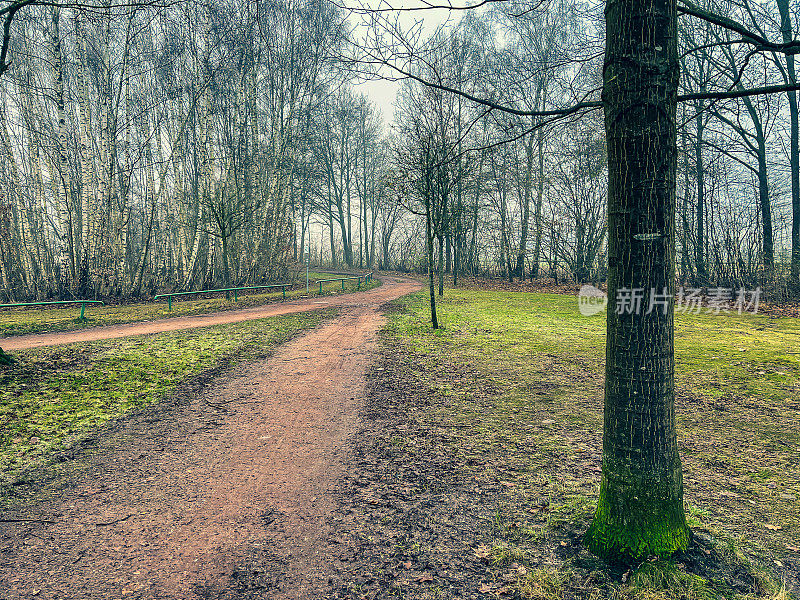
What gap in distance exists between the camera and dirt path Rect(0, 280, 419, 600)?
257cm

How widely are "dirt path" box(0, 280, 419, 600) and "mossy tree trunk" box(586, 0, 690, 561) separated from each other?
182cm

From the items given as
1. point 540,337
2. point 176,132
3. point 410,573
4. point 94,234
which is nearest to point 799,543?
point 410,573

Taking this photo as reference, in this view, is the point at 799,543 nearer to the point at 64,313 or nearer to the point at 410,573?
the point at 410,573

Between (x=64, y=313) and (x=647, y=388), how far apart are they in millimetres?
14919

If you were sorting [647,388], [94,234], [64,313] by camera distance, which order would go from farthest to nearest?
[94,234] → [64,313] → [647,388]

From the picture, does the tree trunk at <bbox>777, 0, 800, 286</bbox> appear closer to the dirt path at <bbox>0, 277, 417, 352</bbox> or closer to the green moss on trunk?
the dirt path at <bbox>0, 277, 417, 352</bbox>

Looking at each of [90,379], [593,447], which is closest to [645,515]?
[593,447]

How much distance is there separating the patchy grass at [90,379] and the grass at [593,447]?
3448 mm

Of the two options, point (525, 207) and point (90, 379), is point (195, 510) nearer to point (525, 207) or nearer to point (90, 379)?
point (90, 379)

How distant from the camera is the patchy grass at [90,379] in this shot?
452 cm

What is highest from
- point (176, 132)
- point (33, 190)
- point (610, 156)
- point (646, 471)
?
point (176, 132)

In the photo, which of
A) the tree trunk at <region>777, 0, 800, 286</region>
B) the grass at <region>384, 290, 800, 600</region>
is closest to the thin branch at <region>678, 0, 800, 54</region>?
the grass at <region>384, 290, 800, 600</region>

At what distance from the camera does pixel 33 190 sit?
71.9ft

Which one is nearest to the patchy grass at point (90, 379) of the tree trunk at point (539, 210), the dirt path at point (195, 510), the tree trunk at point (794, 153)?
the dirt path at point (195, 510)
